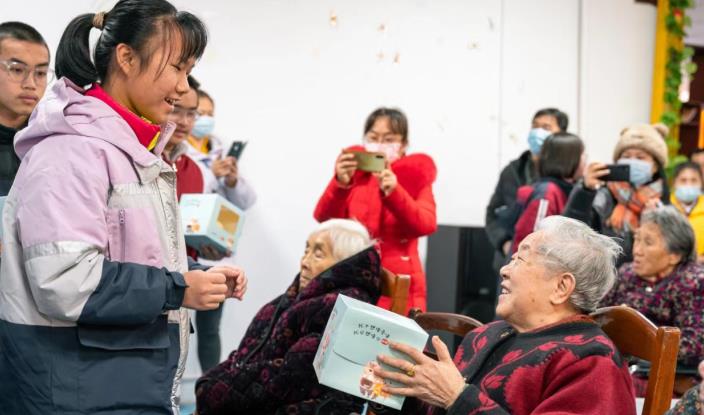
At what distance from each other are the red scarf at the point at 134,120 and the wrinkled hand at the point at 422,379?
638 millimetres

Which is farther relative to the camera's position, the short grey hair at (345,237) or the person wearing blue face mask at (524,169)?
the person wearing blue face mask at (524,169)

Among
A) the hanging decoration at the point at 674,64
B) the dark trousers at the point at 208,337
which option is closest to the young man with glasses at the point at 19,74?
the dark trousers at the point at 208,337

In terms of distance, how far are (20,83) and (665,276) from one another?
2.35 meters

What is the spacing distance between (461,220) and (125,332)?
4055mm

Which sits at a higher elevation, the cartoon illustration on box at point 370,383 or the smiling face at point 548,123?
the smiling face at point 548,123

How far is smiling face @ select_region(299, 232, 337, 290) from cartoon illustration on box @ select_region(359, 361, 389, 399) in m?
1.06

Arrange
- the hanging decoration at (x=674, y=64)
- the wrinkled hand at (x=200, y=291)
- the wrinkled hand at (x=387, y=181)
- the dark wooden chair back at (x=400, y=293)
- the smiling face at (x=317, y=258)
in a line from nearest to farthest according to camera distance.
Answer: the wrinkled hand at (x=200, y=291) < the dark wooden chair back at (x=400, y=293) < the smiling face at (x=317, y=258) < the wrinkled hand at (x=387, y=181) < the hanging decoration at (x=674, y=64)

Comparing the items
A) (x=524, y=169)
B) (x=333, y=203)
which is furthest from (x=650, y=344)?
(x=524, y=169)

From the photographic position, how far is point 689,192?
4.74 meters

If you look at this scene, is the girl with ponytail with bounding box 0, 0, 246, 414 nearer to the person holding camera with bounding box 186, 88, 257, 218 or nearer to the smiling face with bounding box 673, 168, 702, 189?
the person holding camera with bounding box 186, 88, 257, 218

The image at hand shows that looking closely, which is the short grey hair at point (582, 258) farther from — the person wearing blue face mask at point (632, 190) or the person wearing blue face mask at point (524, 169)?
the person wearing blue face mask at point (524, 169)

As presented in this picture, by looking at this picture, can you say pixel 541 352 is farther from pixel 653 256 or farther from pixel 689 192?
pixel 689 192

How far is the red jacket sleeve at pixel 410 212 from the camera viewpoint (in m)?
3.42

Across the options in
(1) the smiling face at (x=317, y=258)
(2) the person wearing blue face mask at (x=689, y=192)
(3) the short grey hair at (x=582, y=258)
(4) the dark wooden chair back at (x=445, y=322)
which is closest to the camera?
(3) the short grey hair at (x=582, y=258)
